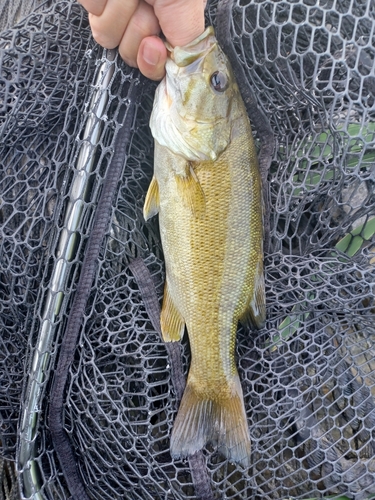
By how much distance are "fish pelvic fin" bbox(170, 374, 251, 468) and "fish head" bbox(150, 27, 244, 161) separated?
114 cm

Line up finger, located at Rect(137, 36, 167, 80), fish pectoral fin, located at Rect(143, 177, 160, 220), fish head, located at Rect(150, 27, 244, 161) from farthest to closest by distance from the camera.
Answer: fish pectoral fin, located at Rect(143, 177, 160, 220), fish head, located at Rect(150, 27, 244, 161), finger, located at Rect(137, 36, 167, 80)

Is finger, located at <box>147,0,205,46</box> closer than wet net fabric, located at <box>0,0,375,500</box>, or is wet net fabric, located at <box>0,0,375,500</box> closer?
finger, located at <box>147,0,205,46</box>

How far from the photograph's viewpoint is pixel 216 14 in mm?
2152

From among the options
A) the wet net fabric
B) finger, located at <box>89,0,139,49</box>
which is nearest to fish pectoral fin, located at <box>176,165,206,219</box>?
the wet net fabric

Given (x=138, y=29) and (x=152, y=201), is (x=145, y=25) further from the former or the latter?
(x=152, y=201)

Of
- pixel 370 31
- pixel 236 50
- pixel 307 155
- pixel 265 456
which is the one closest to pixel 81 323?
pixel 265 456

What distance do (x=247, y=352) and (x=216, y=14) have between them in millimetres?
1682

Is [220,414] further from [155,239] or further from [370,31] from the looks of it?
[370,31]

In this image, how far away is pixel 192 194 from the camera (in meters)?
2.08

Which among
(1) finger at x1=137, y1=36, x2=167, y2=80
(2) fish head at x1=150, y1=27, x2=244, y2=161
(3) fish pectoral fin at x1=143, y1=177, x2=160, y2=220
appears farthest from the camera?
(3) fish pectoral fin at x1=143, y1=177, x2=160, y2=220

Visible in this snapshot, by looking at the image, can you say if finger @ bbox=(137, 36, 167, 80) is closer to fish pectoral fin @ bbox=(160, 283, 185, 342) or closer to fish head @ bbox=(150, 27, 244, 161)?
fish head @ bbox=(150, 27, 244, 161)

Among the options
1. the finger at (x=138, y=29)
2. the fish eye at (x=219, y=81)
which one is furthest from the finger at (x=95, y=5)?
the fish eye at (x=219, y=81)

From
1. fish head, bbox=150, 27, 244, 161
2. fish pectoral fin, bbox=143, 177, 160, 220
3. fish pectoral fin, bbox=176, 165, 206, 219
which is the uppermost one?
fish head, bbox=150, 27, 244, 161

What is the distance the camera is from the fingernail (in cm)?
189
